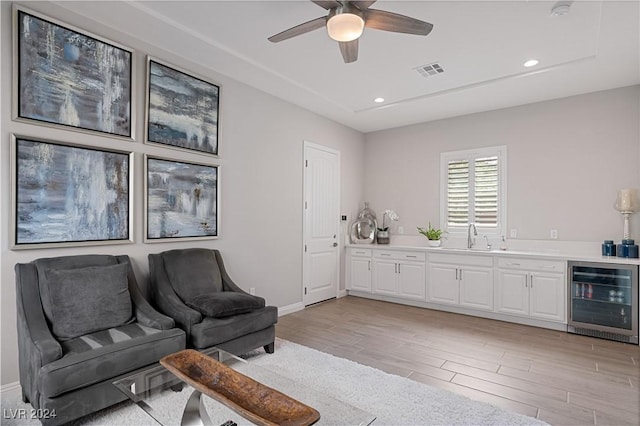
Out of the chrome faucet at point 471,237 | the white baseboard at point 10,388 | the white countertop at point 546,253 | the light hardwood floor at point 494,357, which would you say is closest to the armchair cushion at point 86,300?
the white baseboard at point 10,388

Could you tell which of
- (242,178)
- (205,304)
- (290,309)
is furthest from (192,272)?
(290,309)

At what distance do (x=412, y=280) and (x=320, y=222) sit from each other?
161cm

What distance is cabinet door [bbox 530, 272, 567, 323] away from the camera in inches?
160

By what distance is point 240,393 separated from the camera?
1697 mm

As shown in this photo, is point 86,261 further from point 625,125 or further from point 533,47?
point 625,125

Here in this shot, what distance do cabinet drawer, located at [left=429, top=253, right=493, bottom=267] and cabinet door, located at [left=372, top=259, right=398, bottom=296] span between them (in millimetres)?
623

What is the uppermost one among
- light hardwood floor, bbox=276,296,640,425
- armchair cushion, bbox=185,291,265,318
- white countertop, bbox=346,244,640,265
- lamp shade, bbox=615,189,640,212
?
lamp shade, bbox=615,189,640,212

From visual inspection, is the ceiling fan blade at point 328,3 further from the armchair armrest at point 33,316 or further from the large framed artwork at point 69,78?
the armchair armrest at point 33,316

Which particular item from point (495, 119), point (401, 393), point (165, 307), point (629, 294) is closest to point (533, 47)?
point (495, 119)

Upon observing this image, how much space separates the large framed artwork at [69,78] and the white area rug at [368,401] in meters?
2.04

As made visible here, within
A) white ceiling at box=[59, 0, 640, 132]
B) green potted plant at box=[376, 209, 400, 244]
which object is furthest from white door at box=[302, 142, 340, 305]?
white ceiling at box=[59, 0, 640, 132]

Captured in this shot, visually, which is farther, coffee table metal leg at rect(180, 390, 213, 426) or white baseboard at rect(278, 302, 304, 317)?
white baseboard at rect(278, 302, 304, 317)

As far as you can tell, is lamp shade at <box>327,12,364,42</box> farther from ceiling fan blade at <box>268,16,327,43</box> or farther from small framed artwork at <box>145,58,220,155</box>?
small framed artwork at <box>145,58,220,155</box>

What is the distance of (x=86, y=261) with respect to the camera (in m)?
2.71
